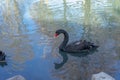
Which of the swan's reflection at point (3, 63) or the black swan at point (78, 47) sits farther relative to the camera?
the black swan at point (78, 47)

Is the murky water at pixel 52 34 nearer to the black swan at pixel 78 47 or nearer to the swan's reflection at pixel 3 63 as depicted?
the swan's reflection at pixel 3 63

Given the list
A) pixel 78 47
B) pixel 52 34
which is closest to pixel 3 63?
pixel 78 47

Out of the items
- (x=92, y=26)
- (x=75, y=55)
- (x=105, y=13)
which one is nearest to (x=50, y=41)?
(x=75, y=55)

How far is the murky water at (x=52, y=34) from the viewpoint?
805 centimetres

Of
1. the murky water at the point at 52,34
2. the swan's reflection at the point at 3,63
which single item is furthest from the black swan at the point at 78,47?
the swan's reflection at the point at 3,63

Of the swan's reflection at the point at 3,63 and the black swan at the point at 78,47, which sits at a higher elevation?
the black swan at the point at 78,47

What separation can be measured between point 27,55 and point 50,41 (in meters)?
1.18

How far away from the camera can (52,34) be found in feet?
34.8

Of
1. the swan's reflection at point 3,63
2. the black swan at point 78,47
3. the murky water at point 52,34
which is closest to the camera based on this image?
the murky water at point 52,34

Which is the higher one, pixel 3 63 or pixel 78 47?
pixel 78 47

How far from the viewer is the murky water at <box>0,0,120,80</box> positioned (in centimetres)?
805

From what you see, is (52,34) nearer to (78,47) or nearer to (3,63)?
(78,47)

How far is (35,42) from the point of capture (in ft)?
32.7

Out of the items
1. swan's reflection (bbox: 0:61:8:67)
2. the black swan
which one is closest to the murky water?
swan's reflection (bbox: 0:61:8:67)
